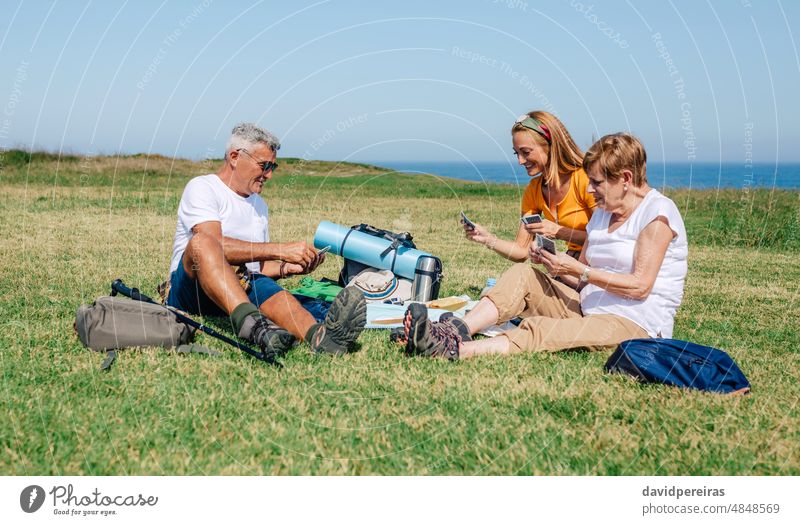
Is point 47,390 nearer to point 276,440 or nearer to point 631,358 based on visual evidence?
point 276,440

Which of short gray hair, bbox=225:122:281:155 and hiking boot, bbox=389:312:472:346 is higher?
short gray hair, bbox=225:122:281:155

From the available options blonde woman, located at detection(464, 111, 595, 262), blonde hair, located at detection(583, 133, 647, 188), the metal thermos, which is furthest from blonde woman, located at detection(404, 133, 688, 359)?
the metal thermos

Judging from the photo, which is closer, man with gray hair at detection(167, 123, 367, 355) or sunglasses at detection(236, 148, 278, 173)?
man with gray hair at detection(167, 123, 367, 355)

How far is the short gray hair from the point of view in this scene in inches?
233

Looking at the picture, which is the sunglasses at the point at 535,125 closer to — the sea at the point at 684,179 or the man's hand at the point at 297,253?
the sea at the point at 684,179

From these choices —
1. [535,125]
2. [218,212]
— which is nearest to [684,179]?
[535,125]

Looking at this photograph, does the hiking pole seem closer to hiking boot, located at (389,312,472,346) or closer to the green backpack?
the green backpack

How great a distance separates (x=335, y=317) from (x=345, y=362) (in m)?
0.31

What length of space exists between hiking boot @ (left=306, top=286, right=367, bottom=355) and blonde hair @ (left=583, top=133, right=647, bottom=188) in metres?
1.89

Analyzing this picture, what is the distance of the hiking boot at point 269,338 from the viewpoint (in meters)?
4.83

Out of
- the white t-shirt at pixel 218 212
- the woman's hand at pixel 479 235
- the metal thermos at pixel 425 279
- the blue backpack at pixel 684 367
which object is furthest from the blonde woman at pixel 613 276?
the metal thermos at pixel 425 279

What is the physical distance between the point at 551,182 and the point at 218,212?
2.87 meters

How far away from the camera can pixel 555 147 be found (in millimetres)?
6305

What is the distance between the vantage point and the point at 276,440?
12.2 feet
